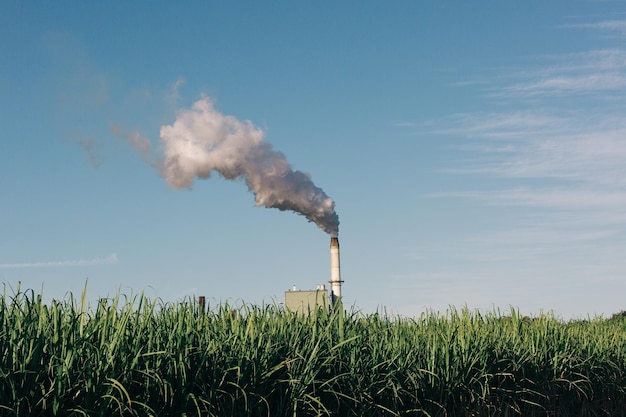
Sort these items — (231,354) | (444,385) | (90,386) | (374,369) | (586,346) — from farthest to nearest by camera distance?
(586,346) → (444,385) → (374,369) → (231,354) → (90,386)

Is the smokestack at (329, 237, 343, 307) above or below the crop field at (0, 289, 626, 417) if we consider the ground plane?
above

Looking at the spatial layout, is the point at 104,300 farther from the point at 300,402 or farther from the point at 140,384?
the point at 300,402

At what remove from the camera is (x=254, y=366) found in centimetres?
703

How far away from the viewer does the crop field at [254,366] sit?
19.4 feet

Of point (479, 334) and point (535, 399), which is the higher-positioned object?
point (479, 334)

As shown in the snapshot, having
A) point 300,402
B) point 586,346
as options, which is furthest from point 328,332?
point 586,346

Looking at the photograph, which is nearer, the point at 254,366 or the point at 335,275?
the point at 254,366

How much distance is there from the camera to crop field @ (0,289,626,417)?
5906 mm

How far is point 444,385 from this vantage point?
29.5 feet

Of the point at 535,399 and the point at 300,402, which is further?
the point at 535,399

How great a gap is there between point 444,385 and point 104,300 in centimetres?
424

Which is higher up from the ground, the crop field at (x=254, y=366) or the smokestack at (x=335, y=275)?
Result: the smokestack at (x=335, y=275)

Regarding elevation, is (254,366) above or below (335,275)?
below

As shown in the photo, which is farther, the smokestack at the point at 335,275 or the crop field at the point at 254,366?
the smokestack at the point at 335,275
